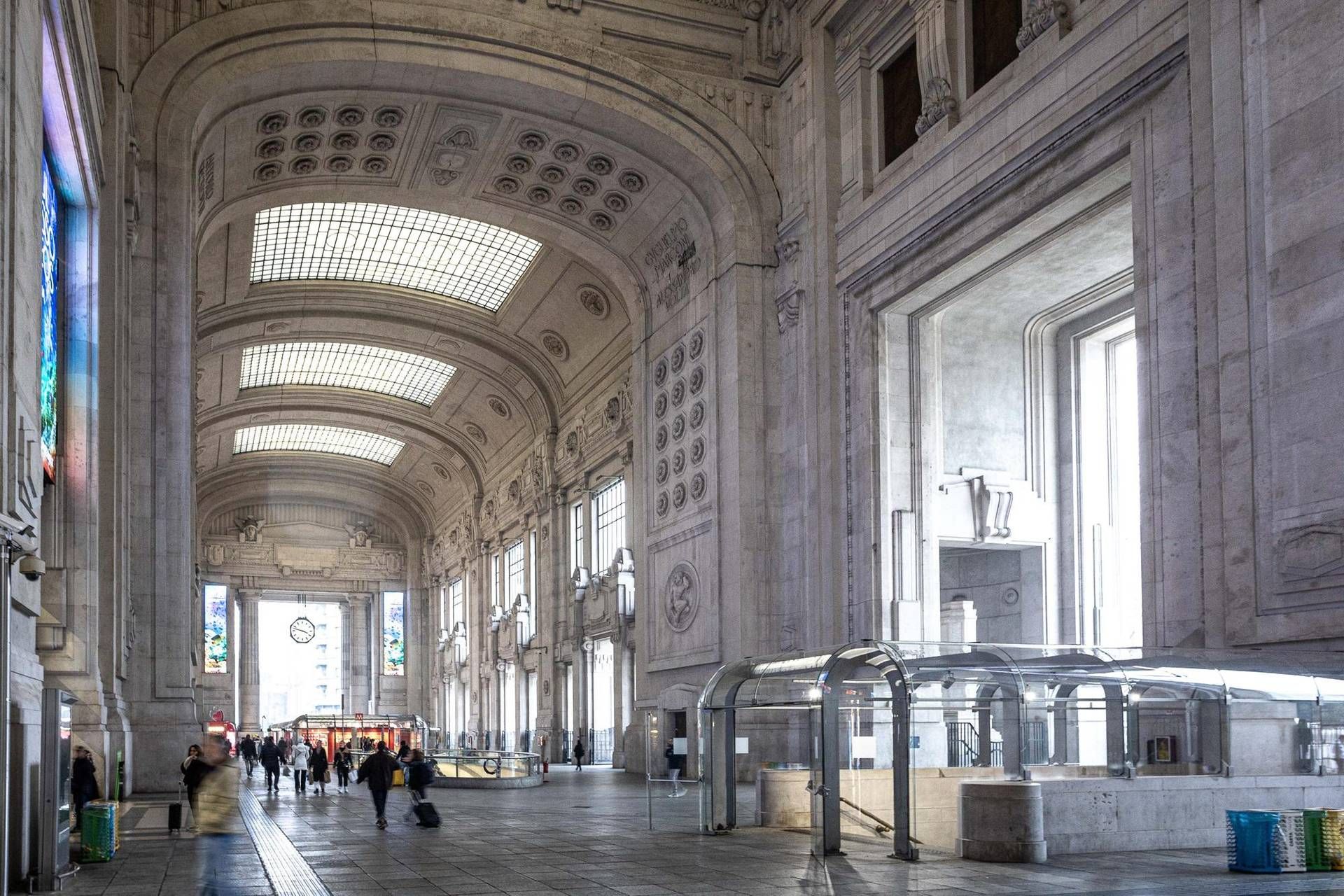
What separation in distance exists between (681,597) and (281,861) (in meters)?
14.8

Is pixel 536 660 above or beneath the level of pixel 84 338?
beneath

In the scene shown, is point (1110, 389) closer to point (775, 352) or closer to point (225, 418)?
point (775, 352)

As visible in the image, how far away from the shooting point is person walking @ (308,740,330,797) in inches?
1006

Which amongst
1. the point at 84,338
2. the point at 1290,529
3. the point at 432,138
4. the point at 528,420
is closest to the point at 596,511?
the point at 528,420

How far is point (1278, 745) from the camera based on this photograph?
11.6 metres

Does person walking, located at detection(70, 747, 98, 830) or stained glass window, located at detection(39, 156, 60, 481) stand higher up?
stained glass window, located at detection(39, 156, 60, 481)

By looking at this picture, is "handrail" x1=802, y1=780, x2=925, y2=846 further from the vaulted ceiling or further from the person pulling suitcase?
the vaulted ceiling

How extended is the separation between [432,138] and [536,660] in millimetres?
21790

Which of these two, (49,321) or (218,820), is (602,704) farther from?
(218,820)

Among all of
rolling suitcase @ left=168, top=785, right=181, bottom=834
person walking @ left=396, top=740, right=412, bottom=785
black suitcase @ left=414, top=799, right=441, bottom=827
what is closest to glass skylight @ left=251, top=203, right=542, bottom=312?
person walking @ left=396, top=740, right=412, bottom=785

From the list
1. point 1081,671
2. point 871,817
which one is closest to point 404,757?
point 871,817

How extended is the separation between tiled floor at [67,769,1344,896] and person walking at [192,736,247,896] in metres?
2.59

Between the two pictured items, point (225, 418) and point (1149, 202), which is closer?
point (1149, 202)

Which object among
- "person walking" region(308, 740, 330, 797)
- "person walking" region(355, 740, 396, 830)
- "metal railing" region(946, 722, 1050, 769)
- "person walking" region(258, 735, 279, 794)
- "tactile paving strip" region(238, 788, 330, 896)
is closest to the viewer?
"tactile paving strip" region(238, 788, 330, 896)
